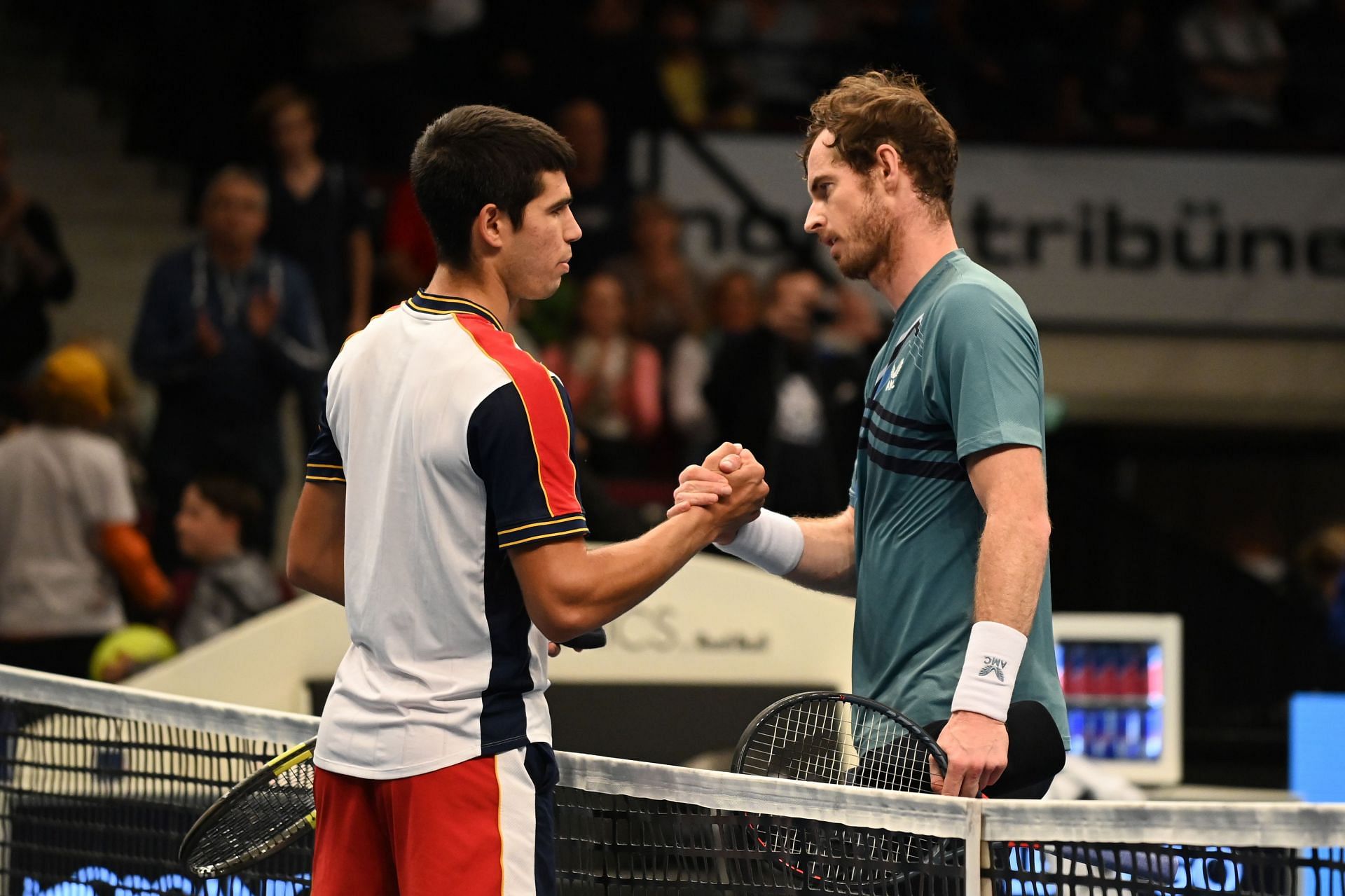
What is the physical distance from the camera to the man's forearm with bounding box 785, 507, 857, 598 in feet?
11.8

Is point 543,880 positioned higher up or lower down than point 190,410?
lower down

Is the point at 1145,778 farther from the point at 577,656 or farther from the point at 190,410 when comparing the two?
the point at 190,410

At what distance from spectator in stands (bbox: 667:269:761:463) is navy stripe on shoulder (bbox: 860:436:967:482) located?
593 centimetres

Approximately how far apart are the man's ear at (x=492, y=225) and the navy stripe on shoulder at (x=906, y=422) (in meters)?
0.76

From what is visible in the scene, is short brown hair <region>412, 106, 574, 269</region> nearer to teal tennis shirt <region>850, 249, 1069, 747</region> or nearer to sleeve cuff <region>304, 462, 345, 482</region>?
sleeve cuff <region>304, 462, 345, 482</region>

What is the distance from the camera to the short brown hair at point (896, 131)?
10.6ft

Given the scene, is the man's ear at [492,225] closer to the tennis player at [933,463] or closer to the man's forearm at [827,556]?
the tennis player at [933,463]

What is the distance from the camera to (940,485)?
3135 millimetres

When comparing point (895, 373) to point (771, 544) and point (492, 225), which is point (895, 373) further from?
point (492, 225)

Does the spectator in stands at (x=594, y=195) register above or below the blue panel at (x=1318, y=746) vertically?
above

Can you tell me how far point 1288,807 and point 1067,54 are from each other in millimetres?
11416

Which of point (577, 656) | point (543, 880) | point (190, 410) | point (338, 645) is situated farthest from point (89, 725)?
point (190, 410)

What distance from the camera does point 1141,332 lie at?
541 inches

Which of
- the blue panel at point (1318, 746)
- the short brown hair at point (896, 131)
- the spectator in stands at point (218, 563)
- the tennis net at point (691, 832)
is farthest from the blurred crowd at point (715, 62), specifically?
the short brown hair at point (896, 131)
